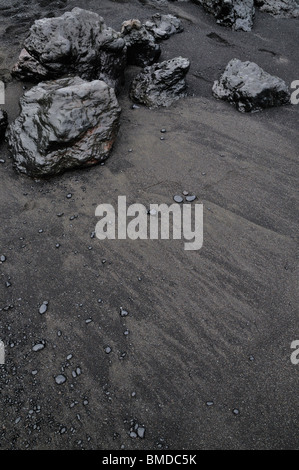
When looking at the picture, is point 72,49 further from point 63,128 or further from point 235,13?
point 235,13

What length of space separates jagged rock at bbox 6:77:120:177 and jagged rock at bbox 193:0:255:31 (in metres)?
3.18

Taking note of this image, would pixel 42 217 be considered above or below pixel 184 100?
below

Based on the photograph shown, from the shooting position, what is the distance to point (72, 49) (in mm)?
3891

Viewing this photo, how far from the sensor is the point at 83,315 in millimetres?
2658

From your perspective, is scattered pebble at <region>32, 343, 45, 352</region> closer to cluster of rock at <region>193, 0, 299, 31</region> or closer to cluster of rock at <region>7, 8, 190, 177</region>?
cluster of rock at <region>7, 8, 190, 177</region>

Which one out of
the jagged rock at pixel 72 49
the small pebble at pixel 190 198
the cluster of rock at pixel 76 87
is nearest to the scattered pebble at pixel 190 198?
the small pebble at pixel 190 198

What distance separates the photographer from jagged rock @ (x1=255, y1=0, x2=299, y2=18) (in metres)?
5.84

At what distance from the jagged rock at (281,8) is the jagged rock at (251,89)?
2.38 m

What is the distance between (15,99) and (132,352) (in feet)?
10.7

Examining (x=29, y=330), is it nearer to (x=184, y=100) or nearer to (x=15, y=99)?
(x=15, y=99)

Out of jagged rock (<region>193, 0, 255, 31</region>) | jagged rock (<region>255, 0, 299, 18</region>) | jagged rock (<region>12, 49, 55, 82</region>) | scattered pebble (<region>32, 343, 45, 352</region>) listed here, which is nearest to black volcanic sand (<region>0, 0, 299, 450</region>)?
scattered pebble (<region>32, 343, 45, 352</region>)

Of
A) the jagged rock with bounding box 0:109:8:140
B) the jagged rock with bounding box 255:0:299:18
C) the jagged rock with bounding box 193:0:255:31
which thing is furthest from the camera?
the jagged rock with bounding box 255:0:299:18

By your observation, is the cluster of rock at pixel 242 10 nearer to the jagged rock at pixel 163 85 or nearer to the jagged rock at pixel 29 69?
the jagged rock at pixel 163 85
